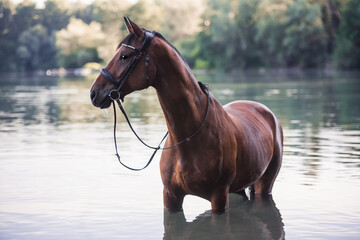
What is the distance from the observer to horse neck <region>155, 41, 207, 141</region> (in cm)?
514

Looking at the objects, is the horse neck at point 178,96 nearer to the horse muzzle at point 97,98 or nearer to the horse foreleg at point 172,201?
the horse muzzle at point 97,98

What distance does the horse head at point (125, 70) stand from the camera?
5004 millimetres

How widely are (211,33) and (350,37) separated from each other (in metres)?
26.9

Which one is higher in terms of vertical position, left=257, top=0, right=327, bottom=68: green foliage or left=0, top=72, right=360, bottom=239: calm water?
left=0, top=72, right=360, bottom=239: calm water

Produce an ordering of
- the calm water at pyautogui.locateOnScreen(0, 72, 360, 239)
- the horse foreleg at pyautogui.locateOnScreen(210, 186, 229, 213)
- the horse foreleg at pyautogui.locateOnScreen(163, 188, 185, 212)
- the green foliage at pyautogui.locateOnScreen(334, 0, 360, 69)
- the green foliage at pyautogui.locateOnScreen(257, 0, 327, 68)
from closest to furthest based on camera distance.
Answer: the horse foreleg at pyautogui.locateOnScreen(210, 186, 229, 213) < the horse foreleg at pyautogui.locateOnScreen(163, 188, 185, 212) < the calm water at pyautogui.locateOnScreen(0, 72, 360, 239) < the green foliage at pyautogui.locateOnScreen(334, 0, 360, 69) < the green foliage at pyautogui.locateOnScreen(257, 0, 327, 68)

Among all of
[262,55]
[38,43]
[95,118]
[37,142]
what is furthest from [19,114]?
[38,43]

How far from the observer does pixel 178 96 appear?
5203 millimetres

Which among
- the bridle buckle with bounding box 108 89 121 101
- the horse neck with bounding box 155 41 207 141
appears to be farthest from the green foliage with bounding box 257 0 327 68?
the bridle buckle with bounding box 108 89 121 101

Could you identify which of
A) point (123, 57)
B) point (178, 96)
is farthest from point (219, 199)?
point (123, 57)

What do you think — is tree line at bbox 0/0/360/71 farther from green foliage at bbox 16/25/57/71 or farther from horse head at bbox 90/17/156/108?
horse head at bbox 90/17/156/108

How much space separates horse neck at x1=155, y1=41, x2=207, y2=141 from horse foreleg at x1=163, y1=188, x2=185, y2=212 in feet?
2.23

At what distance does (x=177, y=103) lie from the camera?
522cm

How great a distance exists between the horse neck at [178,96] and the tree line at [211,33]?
58.2 metres

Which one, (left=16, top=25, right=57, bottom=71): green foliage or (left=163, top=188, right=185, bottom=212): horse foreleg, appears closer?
(left=163, top=188, right=185, bottom=212): horse foreleg
